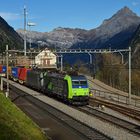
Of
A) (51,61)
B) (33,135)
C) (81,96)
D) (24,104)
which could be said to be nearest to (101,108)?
(81,96)

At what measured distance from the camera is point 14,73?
100 metres

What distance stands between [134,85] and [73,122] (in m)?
65.0

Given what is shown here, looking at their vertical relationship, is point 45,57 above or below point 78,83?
above

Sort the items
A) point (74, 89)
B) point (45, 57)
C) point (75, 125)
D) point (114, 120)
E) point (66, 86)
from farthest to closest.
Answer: point (45, 57)
point (66, 86)
point (74, 89)
point (114, 120)
point (75, 125)

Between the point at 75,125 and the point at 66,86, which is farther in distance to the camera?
the point at 66,86

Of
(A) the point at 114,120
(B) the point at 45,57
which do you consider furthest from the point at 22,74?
(A) the point at 114,120

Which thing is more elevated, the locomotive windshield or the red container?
the locomotive windshield

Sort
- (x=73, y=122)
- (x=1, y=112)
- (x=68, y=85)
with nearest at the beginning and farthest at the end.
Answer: (x=1, y=112) < (x=73, y=122) < (x=68, y=85)

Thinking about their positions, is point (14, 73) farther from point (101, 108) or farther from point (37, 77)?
point (101, 108)

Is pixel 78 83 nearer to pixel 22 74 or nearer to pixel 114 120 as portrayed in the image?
pixel 114 120

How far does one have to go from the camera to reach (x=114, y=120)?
36.6 metres

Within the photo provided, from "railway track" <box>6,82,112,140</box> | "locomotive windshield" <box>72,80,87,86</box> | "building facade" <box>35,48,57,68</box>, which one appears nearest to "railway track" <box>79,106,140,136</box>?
"railway track" <box>6,82,112,140</box>

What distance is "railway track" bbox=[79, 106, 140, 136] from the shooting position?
31.7 m

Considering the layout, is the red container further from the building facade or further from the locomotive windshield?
the building facade
